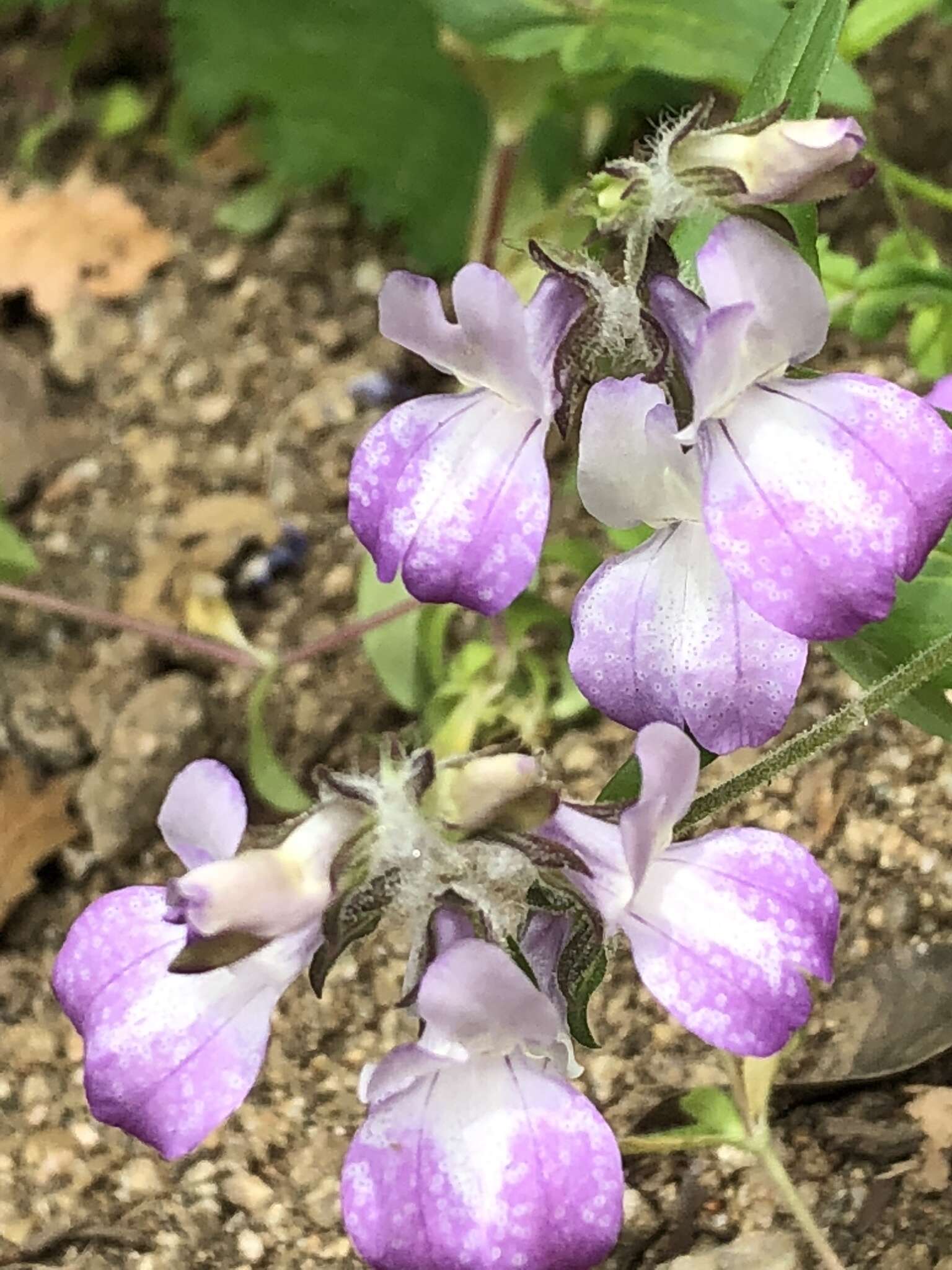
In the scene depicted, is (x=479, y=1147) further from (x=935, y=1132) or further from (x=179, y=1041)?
(x=935, y=1132)

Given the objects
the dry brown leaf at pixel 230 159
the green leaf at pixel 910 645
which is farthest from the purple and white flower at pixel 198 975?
the dry brown leaf at pixel 230 159

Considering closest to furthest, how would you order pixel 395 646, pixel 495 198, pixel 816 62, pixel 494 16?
pixel 816 62
pixel 494 16
pixel 395 646
pixel 495 198

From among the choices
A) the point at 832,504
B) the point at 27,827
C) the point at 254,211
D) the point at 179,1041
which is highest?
the point at 832,504

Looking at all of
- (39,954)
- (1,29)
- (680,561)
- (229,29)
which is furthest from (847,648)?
(1,29)

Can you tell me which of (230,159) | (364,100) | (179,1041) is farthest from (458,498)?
(230,159)

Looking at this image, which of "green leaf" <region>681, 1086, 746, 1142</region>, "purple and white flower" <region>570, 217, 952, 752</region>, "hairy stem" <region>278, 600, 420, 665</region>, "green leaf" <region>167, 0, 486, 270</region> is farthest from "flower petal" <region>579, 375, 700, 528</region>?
"green leaf" <region>167, 0, 486, 270</region>

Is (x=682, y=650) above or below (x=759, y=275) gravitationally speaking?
below
